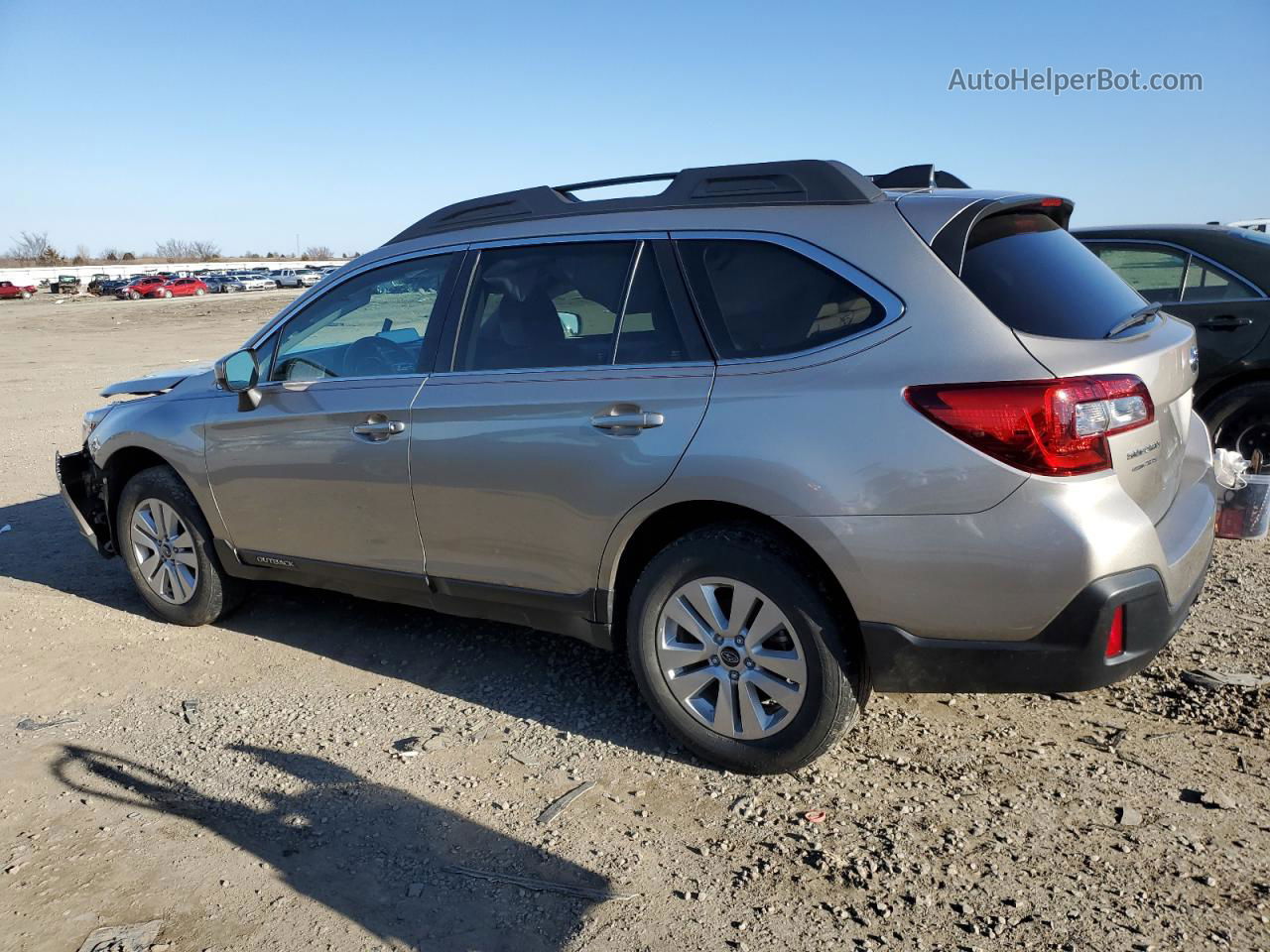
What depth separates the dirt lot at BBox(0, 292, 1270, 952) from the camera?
9.18ft

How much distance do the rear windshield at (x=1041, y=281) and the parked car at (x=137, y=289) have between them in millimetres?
64746

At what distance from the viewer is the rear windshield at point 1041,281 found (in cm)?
311

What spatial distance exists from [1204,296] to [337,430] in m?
5.24

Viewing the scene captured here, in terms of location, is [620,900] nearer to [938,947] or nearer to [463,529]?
[938,947]

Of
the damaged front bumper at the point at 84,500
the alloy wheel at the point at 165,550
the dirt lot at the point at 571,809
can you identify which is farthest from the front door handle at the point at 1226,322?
the damaged front bumper at the point at 84,500

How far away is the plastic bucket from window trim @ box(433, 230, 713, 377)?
218 centimetres

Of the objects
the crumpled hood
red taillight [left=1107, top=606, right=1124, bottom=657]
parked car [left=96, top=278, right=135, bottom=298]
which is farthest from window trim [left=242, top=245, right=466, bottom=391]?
parked car [left=96, top=278, right=135, bottom=298]

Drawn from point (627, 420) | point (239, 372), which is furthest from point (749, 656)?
point (239, 372)

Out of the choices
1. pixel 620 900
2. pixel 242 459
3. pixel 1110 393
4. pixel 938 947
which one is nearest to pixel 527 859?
pixel 620 900

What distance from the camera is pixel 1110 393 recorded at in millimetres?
2971

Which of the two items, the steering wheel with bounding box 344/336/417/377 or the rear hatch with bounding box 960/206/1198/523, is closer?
the rear hatch with bounding box 960/206/1198/523

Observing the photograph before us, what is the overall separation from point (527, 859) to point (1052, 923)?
1472 millimetres

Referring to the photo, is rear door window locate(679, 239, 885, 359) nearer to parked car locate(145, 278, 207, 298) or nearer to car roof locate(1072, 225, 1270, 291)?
car roof locate(1072, 225, 1270, 291)

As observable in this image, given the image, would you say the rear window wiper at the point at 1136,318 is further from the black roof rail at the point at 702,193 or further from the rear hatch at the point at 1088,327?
the black roof rail at the point at 702,193
